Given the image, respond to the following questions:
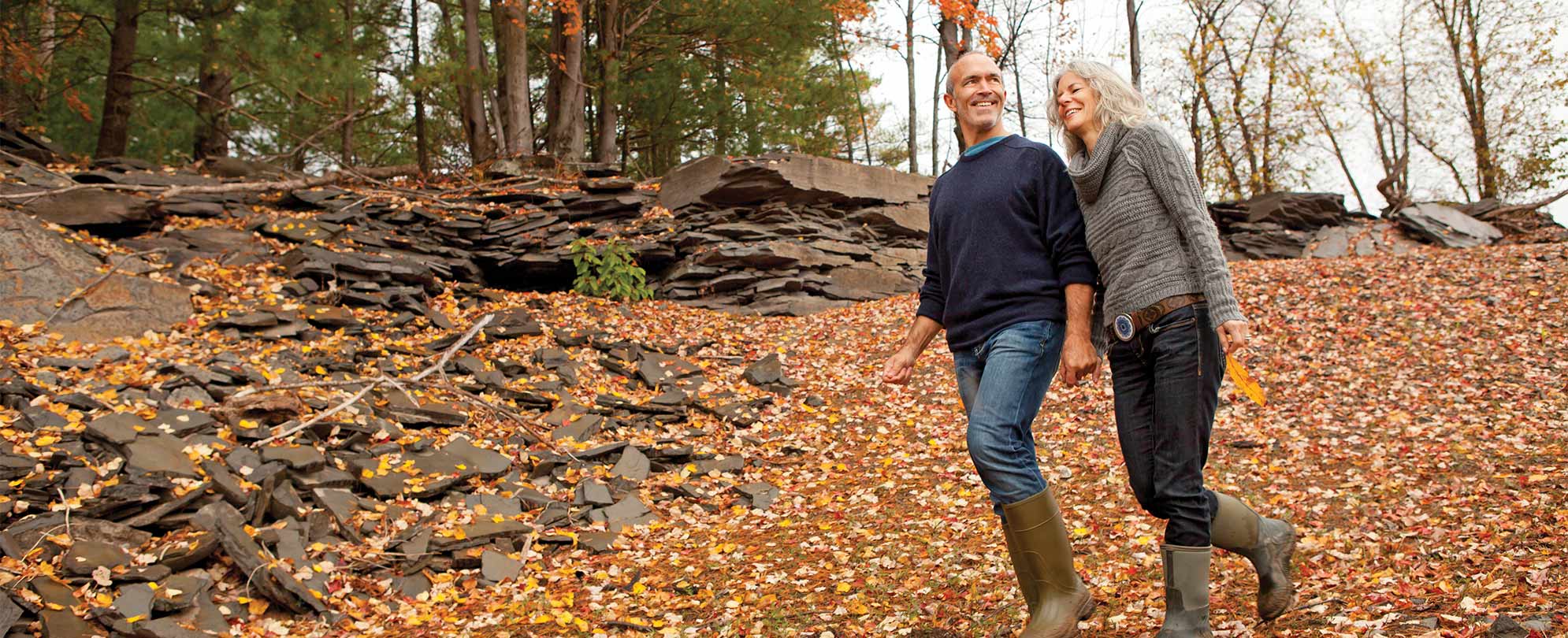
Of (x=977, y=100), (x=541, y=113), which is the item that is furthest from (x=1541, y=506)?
(x=541, y=113)

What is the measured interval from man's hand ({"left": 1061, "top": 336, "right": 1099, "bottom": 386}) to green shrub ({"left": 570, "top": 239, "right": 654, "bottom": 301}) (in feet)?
27.7

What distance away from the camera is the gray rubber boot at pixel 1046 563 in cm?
281

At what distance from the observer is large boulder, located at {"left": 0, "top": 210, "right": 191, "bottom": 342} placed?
7.01 metres

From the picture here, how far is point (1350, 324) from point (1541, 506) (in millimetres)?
4482

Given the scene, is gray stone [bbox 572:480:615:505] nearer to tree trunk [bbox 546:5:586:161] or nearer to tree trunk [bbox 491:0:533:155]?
tree trunk [bbox 491:0:533:155]

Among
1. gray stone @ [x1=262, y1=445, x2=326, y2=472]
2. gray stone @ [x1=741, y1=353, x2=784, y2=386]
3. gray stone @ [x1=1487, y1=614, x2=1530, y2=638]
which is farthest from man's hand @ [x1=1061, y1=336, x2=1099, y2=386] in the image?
gray stone @ [x1=741, y1=353, x2=784, y2=386]

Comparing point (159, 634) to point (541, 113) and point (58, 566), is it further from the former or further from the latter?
point (541, 113)

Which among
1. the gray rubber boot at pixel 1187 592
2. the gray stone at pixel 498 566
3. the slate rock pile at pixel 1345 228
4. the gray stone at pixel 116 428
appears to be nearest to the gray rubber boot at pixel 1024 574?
the gray rubber boot at pixel 1187 592

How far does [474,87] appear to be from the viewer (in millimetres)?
14172

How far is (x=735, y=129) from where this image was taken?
57.7 ft

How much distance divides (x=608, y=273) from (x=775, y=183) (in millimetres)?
2759

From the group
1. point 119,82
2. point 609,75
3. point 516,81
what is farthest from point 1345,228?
point 119,82

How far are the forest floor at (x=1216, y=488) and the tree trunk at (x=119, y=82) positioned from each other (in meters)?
8.74

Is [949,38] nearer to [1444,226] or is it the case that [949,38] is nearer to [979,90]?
[1444,226]
